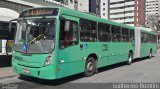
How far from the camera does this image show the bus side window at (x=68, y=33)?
9.38m

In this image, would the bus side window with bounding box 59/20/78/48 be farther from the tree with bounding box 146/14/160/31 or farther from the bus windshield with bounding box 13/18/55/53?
the tree with bounding box 146/14/160/31

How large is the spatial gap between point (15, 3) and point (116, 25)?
823 inches

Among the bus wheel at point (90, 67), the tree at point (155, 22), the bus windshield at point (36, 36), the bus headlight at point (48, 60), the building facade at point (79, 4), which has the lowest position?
the bus wheel at point (90, 67)

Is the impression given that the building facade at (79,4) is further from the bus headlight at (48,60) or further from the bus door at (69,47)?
the bus headlight at (48,60)

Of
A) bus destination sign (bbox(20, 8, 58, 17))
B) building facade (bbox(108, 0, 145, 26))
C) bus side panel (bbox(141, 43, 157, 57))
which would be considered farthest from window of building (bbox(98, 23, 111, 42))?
building facade (bbox(108, 0, 145, 26))

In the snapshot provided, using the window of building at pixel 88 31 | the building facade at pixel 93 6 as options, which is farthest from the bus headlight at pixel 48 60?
the building facade at pixel 93 6

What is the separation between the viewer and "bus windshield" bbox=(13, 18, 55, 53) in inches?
359

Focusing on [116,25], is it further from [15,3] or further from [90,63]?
[15,3]

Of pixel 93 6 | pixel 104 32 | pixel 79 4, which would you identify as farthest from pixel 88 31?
pixel 93 6

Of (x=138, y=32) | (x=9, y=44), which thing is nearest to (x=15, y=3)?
(x=9, y=44)

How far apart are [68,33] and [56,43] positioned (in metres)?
0.93

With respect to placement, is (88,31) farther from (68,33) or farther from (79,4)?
(79,4)

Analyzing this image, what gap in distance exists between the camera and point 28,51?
9.41 m

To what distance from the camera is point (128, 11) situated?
124 m
